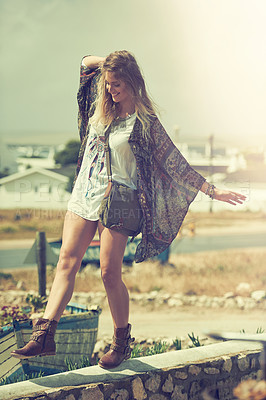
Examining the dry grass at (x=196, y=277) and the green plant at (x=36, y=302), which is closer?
the green plant at (x=36, y=302)

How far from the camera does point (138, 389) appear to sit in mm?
3682

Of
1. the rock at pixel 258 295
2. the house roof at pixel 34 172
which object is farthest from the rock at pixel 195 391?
the house roof at pixel 34 172

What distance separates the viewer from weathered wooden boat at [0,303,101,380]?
402 centimetres

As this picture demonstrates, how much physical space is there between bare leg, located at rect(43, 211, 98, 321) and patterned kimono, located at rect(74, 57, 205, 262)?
333 mm

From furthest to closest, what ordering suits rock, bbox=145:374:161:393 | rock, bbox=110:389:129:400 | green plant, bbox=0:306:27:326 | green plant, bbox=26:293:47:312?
green plant, bbox=26:293:47:312 < green plant, bbox=0:306:27:326 < rock, bbox=145:374:161:393 < rock, bbox=110:389:129:400

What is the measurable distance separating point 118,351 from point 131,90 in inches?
58.3

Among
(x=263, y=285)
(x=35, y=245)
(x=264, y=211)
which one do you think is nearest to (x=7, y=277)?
(x=263, y=285)

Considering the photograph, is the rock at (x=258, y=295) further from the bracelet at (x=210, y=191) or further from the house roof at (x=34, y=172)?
the house roof at (x=34, y=172)

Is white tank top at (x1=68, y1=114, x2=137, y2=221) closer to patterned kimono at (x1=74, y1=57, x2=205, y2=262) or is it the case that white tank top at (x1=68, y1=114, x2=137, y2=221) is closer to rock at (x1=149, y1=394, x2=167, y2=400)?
patterned kimono at (x1=74, y1=57, x2=205, y2=262)

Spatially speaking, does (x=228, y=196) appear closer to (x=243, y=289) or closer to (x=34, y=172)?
(x=243, y=289)

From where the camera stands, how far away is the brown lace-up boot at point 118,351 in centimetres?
368

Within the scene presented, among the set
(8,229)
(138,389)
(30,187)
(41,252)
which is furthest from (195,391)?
(30,187)

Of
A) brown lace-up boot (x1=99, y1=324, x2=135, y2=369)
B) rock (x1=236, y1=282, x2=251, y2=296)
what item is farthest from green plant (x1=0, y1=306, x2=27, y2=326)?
rock (x1=236, y1=282, x2=251, y2=296)

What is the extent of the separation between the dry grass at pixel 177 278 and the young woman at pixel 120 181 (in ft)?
20.5
